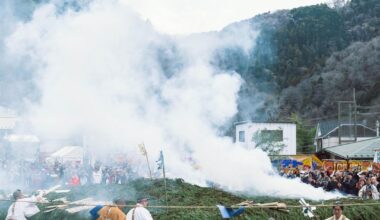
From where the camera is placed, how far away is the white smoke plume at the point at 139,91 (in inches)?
792

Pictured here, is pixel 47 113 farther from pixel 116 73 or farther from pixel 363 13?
pixel 363 13

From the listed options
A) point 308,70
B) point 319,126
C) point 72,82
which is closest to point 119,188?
point 72,82

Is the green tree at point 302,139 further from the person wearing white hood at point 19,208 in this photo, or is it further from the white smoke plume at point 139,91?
the person wearing white hood at point 19,208

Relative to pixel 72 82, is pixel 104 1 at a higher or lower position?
higher

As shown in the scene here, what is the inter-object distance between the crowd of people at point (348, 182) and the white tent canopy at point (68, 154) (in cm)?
1783

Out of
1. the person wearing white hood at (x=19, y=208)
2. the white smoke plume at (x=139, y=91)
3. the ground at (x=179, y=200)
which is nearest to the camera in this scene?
the person wearing white hood at (x=19, y=208)

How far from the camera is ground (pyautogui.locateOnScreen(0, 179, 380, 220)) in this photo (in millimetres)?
12578

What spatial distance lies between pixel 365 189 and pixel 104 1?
39.8ft

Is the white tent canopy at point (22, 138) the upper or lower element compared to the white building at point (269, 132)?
lower

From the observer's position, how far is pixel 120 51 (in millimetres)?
21875

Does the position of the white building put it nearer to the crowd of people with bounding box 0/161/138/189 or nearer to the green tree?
the green tree

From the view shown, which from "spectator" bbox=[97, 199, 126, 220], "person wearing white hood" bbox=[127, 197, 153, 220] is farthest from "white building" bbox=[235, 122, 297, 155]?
"person wearing white hood" bbox=[127, 197, 153, 220]

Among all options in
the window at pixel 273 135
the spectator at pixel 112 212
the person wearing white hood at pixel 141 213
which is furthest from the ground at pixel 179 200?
the window at pixel 273 135

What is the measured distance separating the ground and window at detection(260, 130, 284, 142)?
77.0ft
